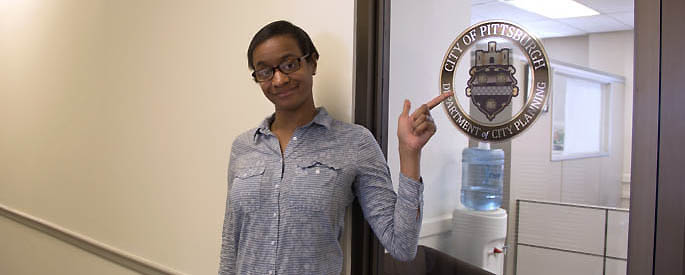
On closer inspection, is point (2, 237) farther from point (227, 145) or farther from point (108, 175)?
point (227, 145)

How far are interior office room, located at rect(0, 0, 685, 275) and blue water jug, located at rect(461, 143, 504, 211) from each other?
2 cm

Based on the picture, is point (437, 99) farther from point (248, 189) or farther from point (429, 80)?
point (248, 189)

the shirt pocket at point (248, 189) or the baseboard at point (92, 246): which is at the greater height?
the shirt pocket at point (248, 189)

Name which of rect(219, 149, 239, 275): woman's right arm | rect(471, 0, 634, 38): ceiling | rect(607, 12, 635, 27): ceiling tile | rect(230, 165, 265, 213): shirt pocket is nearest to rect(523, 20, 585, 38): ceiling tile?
rect(471, 0, 634, 38): ceiling

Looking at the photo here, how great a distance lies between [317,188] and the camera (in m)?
1.44

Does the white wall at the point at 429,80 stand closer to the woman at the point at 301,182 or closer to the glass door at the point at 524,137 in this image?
the glass door at the point at 524,137

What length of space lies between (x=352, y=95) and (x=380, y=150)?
20cm

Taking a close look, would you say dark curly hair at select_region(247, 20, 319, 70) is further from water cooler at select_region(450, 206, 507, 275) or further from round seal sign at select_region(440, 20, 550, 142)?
water cooler at select_region(450, 206, 507, 275)

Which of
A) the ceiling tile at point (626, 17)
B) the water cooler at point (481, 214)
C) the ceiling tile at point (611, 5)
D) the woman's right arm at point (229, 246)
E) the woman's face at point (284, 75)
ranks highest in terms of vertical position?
the ceiling tile at point (611, 5)

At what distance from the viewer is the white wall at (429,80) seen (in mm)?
1411

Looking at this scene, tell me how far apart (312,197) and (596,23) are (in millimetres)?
792

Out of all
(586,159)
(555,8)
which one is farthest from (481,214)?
(555,8)

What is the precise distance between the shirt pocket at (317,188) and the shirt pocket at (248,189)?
10 centimetres

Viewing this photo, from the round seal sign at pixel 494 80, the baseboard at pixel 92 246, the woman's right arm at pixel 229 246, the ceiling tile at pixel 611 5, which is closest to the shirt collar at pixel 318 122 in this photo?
the woman's right arm at pixel 229 246
